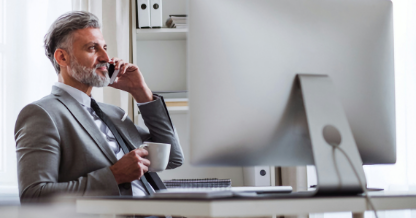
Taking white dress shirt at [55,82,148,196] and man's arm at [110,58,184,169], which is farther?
man's arm at [110,58,184,169]

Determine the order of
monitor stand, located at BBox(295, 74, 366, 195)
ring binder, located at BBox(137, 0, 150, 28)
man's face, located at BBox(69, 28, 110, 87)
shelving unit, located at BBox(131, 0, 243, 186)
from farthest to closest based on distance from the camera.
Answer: shelving unit, located at BBox(131, 0, 243, 186) → ring binder, located at BBox(137, 0, 150, 28) → man's face, located at BBox(69, 28, 110, 87) → monitor stand, located at BBox(295, 74, 366, 195)

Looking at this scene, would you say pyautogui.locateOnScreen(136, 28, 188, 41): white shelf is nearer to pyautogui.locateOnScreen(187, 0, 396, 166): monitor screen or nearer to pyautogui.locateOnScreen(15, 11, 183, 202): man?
pyautogui.locateOnScreen(15, 11, 183, 202): man

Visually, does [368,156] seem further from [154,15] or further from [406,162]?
[154,15]

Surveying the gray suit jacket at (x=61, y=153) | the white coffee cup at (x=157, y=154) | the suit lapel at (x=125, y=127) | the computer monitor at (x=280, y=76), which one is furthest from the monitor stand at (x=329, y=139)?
the suit lapel at (x=125, y=127)

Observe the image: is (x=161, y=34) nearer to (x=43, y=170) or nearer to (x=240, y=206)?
(x=43, y=170)

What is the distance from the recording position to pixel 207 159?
739mm

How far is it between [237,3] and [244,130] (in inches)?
9.8

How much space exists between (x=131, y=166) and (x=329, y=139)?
0.56 metres

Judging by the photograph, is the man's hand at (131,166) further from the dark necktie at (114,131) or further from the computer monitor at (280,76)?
the computer monitor at (280,76)

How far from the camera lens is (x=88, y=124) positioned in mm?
1295

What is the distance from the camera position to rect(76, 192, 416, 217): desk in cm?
60

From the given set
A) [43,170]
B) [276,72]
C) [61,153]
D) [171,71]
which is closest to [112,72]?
[61,153]

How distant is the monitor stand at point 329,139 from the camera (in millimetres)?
728

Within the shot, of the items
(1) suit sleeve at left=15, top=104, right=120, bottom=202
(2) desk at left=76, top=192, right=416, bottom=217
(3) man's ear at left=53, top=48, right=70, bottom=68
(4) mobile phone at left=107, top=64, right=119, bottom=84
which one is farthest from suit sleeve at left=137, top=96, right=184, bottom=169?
(2) desk at left=76, top=192, right=416, bottom=217
